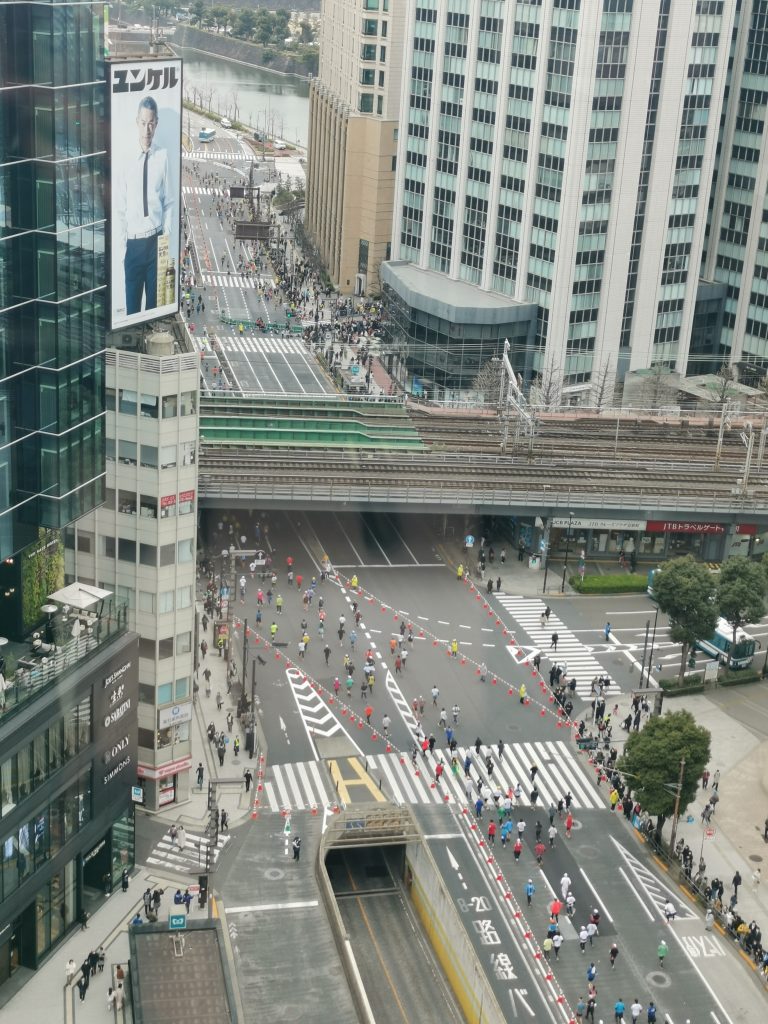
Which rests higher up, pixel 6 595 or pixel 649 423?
pixel 6 595

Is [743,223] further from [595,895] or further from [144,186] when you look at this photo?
[595,895]

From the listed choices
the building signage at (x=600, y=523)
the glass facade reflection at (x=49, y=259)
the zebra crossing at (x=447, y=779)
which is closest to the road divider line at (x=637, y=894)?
the zebra crossing at (x=447, y=779)

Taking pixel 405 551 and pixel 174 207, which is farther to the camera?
pixel 405 551

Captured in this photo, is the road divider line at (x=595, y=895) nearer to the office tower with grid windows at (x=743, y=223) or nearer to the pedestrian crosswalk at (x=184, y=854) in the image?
the pedestrian crosswalk at (x=184, y=854)

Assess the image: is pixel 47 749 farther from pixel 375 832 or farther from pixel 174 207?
pixel 174 207

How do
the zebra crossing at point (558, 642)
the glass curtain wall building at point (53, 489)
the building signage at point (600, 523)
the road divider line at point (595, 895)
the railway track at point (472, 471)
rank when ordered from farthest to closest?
the railway track at point (472, 471) → the building signage at point (600, 523) → the zebra crossing at point (558, 642) → the road divider line at point (595, 895) → the glass curtain wall building at point (53, 489)

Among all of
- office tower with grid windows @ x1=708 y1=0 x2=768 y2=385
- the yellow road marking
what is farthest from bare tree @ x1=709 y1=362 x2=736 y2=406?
the yellow road marking

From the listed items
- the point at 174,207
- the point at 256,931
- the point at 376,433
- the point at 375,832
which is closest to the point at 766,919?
the point at 375,832
